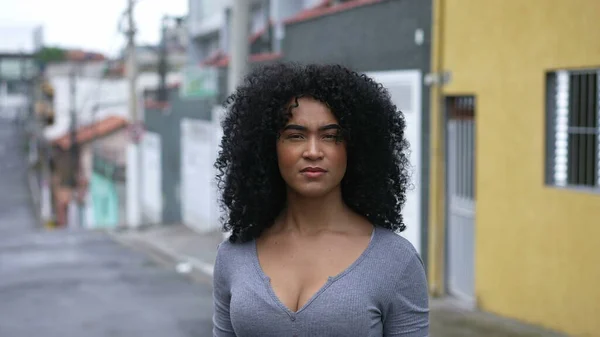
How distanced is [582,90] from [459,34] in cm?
227

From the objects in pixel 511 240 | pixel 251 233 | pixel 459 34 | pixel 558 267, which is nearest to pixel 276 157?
pixel 251 233

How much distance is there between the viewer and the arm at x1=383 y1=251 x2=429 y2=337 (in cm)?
258

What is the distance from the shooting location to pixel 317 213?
8.96 feet

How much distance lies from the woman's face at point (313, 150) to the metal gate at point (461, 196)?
27.4 feet

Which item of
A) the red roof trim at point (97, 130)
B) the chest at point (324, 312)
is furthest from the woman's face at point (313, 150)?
the red roof trim at point (97, 130)

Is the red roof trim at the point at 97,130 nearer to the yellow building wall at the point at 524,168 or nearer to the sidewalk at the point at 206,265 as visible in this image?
the sidewalk at the point at 206,265

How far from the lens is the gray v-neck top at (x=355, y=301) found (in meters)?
2.52

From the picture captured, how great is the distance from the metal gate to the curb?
4429 mm

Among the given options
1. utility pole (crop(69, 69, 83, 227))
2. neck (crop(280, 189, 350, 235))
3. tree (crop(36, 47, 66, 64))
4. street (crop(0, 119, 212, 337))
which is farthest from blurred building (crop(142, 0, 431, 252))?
tree (crop(36, 47, 66, 64))

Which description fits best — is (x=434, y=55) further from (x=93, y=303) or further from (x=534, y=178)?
(x=93, y=303)

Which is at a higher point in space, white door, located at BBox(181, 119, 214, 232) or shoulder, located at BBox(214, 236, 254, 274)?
shoulder, located at BBox(214, 236, 254, 274)

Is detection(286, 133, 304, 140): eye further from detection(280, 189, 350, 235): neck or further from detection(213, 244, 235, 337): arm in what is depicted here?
detection(213, 244, 235, 337): arm

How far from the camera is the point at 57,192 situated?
187 feet

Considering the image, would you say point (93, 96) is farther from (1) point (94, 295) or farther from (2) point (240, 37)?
(1) point (94, 295)
